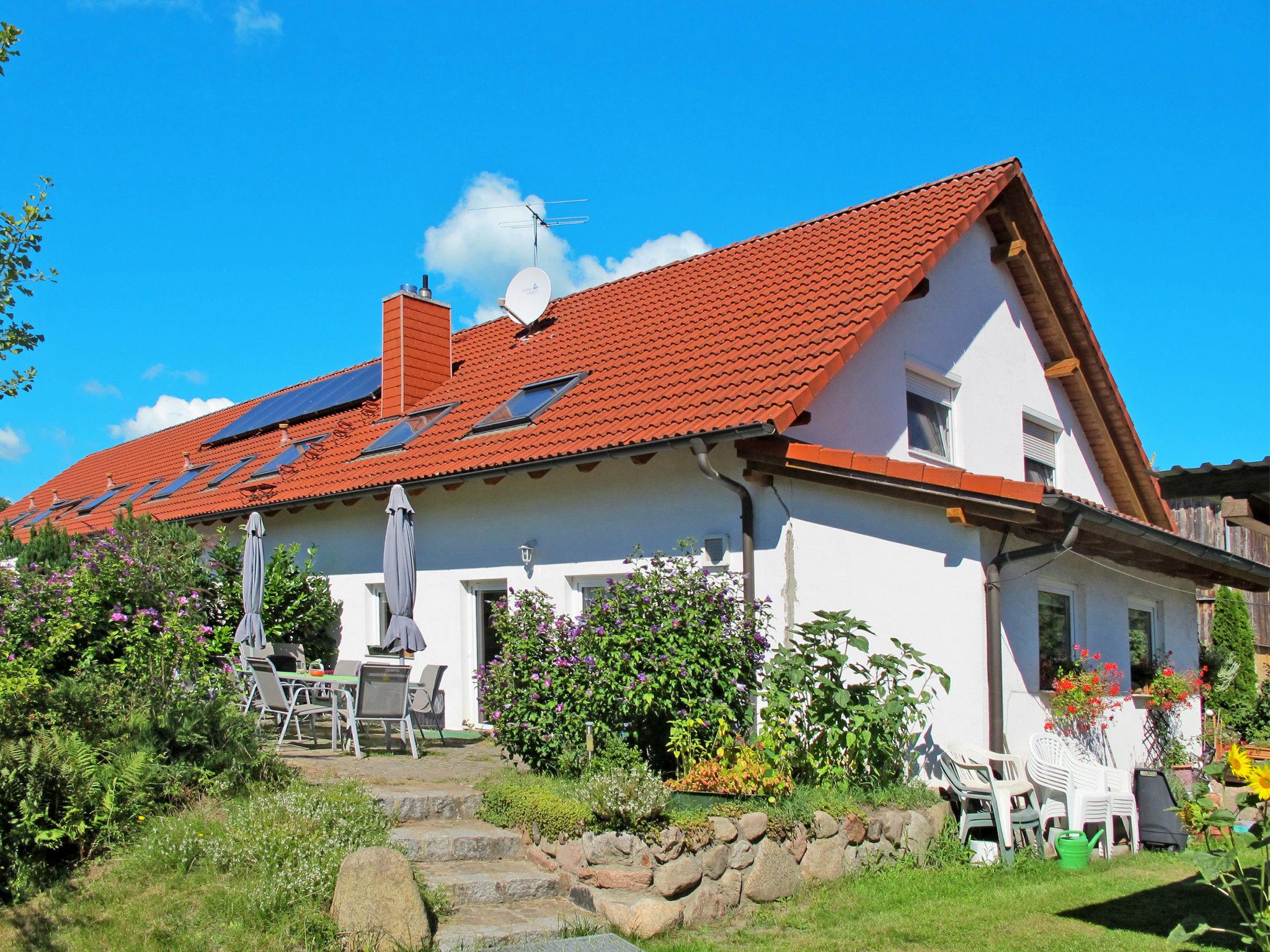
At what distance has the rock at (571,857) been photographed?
725cm

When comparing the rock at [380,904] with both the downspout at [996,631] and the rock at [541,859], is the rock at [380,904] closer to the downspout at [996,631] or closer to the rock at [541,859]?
the rock at [541,859]

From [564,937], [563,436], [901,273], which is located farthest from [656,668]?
[901,273]

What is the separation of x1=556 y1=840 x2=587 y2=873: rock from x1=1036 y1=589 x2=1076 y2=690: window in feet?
18.7

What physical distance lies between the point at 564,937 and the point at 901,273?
7.65 metres

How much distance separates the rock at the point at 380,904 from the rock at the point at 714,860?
195cm

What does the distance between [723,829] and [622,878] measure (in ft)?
2.56

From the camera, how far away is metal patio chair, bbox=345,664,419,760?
9.76 m

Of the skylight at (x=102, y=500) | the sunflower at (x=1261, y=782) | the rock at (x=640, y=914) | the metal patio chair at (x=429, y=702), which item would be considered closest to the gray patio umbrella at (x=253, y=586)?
the metal patio chair at (x=429, y=702)

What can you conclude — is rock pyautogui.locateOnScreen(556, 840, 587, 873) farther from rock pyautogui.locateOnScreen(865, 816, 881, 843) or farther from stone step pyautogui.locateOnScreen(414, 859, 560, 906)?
rock pyautogui.locateOnScreen(865, 816, 881, 843)

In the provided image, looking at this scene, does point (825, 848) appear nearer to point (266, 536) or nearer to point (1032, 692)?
point (1032, 692)

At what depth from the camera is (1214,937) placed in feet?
21.6

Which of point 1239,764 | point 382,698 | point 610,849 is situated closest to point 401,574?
point 382,698

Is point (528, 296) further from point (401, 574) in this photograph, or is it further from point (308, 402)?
point (401, 574)

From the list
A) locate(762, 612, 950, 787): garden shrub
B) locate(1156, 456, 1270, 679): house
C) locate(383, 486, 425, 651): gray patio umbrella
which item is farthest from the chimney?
locate(1156, 456, 1270, 679): house
